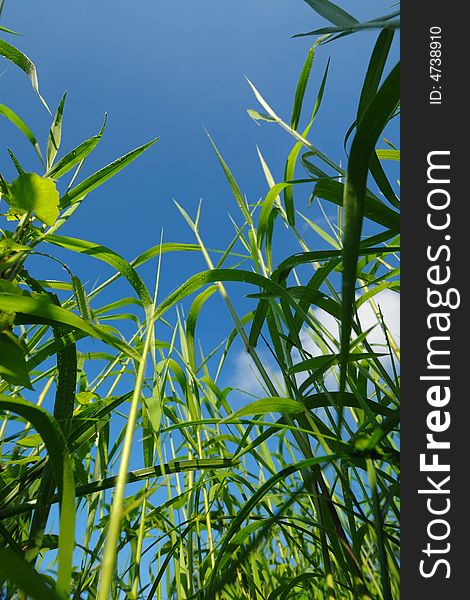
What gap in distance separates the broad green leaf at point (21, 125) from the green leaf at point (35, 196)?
0.15 meters

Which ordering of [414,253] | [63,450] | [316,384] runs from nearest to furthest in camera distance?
[63,450] → [414,253] → [316,384]

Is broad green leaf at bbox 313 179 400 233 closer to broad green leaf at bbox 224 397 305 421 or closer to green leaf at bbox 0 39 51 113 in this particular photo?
broad green leaf at bbox 224 397 305 421

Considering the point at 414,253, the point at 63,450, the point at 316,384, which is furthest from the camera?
the point at 316,384

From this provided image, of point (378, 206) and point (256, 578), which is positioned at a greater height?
point (378, 206)

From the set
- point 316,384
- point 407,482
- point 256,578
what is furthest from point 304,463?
point 256,578

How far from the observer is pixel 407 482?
0.42 meters

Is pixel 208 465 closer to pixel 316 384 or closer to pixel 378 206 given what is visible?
pixel 316 384

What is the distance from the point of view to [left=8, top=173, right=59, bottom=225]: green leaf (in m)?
0.41

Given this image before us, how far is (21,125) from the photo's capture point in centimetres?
56

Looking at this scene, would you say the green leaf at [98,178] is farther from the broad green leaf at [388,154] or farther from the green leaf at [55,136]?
the broad green leaf at [388,154]

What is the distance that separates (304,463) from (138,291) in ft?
0.81

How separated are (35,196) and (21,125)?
19 cm

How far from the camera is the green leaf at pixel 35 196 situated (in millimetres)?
414

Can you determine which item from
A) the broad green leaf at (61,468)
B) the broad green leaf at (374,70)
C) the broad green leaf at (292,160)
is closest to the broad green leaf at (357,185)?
the broad green leaf at (374,70)
